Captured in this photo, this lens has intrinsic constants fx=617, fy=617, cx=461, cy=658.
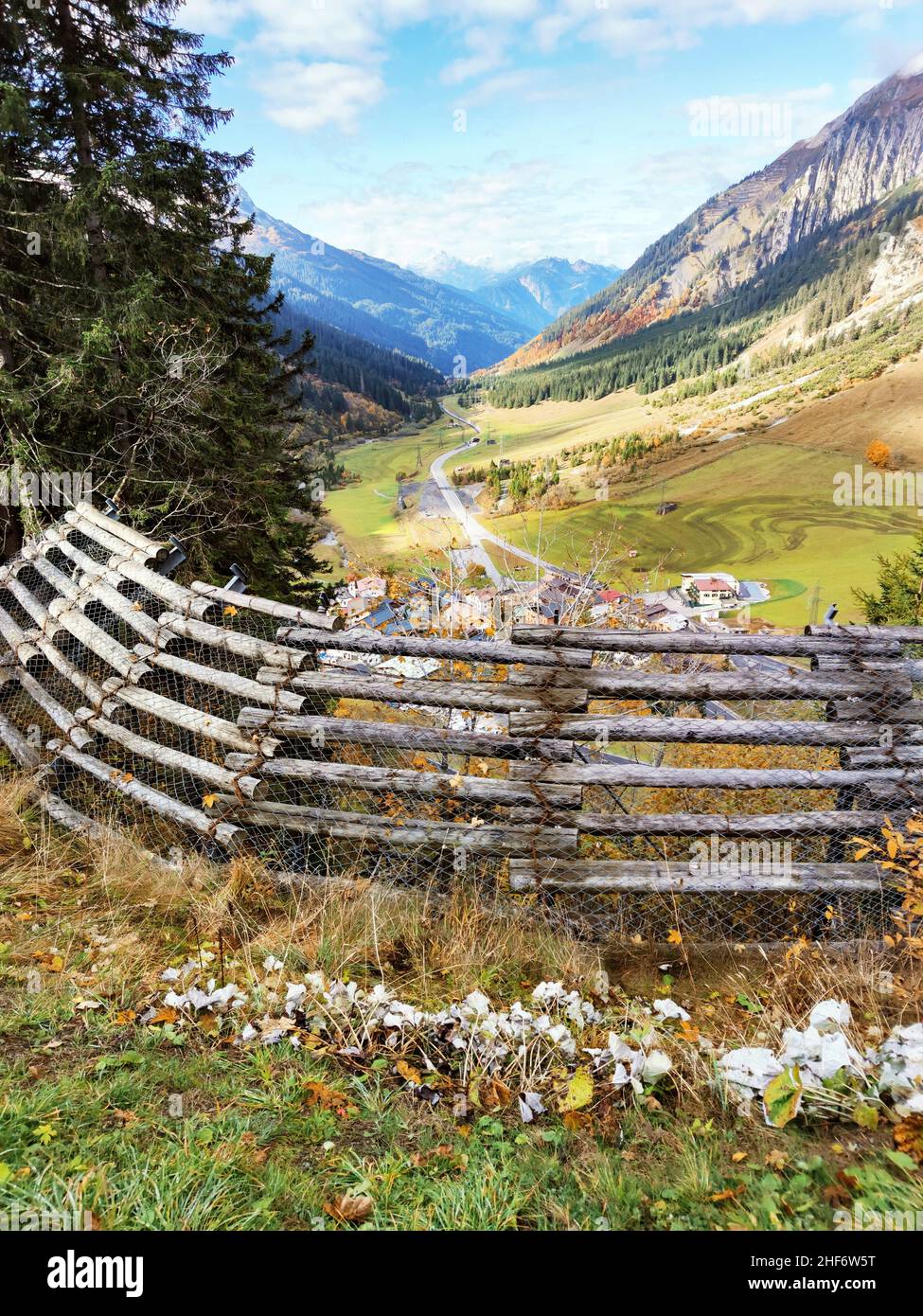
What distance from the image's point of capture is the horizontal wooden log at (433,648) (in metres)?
4.13

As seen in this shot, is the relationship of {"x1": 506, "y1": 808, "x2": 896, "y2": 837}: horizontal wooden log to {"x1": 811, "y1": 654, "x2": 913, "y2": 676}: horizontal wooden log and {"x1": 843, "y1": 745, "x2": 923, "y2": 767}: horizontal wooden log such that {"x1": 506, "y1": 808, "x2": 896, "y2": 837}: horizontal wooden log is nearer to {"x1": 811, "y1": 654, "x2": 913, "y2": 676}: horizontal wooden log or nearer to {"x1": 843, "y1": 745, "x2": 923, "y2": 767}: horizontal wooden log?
{"x1": 843, "y1": 745, "x2": 923, "y2": 767}: horizontal wooden log

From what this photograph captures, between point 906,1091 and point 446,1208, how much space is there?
75.3 inches

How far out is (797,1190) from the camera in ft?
7.30

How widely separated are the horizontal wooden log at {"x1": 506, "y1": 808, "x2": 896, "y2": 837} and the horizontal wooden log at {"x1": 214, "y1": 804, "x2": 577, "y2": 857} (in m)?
0.12

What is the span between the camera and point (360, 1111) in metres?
2.69

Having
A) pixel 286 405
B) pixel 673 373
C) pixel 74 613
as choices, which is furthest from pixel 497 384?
pixel 74 613

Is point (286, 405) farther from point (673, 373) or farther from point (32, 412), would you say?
point (673, 373)

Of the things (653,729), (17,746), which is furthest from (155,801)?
(653,729)

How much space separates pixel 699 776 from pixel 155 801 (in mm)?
4154

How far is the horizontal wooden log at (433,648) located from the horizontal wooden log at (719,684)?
11cm

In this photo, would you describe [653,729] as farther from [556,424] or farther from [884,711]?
[556,424]

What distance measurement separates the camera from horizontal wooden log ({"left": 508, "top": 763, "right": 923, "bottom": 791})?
416 centimetres

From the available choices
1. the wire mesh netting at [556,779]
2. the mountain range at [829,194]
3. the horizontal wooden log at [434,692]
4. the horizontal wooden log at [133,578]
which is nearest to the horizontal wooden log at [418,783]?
the wire mesh netting at [556,779]

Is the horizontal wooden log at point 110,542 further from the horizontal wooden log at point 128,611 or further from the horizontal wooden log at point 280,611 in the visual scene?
the horizontal wooden log at point 280,611
